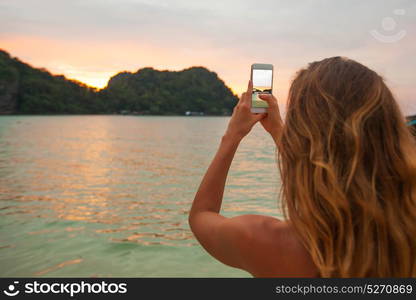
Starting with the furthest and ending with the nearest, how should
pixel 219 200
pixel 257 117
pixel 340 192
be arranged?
1. pixel 257 117
2. pixel 219 200
3. pixel 340 192

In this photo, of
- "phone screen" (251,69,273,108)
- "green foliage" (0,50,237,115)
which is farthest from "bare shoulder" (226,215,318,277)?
"green foliage" (0,50,237,115)

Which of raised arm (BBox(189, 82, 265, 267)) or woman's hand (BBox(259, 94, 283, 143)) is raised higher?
woman's hand (BBox(259, 94, 283, 143))

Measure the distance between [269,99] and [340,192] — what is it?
599mm

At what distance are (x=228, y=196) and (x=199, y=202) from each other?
9343mm

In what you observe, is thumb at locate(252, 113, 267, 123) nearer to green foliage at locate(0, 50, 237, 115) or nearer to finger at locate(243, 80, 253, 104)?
finger at locate(243, 80, 253, 104)

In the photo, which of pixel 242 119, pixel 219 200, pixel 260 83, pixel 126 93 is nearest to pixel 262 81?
pixel 260 83

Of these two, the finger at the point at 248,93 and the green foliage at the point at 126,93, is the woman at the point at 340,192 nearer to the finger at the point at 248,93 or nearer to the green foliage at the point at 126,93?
the finger at the point at 248,93

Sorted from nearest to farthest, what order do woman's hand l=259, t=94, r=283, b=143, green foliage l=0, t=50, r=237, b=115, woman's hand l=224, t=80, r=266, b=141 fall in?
woman's hand l=224, t=80, r=266, b=141, woman's hand l=259, t=94, r=283, b=143, green foliage l=0, t=50, r=237, b=115

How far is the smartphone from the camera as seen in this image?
181cm

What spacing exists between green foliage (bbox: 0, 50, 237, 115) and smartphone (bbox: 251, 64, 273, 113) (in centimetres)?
12184

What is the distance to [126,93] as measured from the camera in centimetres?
15350

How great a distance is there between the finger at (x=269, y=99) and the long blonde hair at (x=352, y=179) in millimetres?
308

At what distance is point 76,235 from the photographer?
7008 mm

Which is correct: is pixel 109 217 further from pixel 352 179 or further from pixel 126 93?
pixel 126 93
